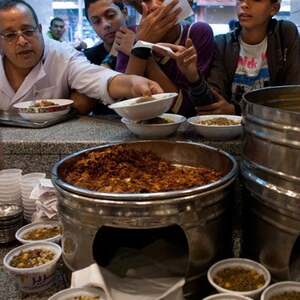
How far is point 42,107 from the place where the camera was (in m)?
1.96

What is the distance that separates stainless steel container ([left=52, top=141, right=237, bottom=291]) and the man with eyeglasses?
1.03m

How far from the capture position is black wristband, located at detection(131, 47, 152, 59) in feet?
7.16

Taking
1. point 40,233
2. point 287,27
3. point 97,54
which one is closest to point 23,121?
point 40,233

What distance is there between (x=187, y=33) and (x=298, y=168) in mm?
1545

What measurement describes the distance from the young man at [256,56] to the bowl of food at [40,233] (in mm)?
1169

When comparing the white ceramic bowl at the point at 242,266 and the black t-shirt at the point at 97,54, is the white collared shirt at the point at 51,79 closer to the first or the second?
the black t-shirt at the point at 97,54

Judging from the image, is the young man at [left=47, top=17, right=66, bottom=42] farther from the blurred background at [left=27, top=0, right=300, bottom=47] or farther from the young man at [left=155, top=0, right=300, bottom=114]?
the young man at [left=155, top=0, right=300, bottom=114]

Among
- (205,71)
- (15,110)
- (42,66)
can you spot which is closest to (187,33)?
(205,71)

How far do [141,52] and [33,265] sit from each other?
53.1 inches

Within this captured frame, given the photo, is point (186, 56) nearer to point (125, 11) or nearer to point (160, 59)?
point (160, 59)

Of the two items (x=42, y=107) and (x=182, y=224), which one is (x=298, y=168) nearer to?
(x=182, y=224)

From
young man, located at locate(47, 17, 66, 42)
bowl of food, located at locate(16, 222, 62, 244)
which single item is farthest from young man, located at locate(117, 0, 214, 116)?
young man, located at locate(47, 17, 66, 42)

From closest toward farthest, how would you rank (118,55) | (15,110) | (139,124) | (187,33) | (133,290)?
(133,290), (139,124), (15,110), (187,33), (118,55)

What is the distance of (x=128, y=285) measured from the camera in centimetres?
112
